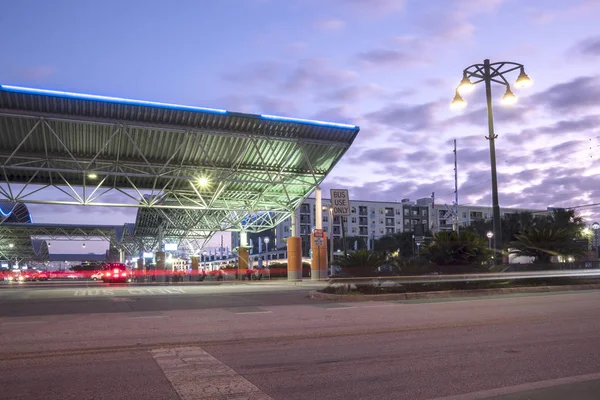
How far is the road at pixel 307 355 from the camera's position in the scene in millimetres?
6109

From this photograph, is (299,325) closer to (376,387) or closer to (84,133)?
→ (376,387)

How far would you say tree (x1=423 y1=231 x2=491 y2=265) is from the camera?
25.0 m

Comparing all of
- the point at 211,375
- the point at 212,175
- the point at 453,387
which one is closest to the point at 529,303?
the point at 453,387

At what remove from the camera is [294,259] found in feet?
133

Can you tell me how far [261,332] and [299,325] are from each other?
1.33 metres

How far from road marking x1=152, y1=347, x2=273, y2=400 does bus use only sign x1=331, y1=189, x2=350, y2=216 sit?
14.9 meters

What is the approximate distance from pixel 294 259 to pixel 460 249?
1737 cm

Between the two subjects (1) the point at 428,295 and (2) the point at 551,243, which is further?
(2) the point at 551,243

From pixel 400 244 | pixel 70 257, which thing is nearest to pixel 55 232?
pixel 400 244

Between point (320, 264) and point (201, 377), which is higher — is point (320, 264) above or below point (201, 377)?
above

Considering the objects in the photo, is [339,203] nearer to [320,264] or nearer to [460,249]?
[460,249]

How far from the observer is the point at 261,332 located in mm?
10586

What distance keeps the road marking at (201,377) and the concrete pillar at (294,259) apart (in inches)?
1247

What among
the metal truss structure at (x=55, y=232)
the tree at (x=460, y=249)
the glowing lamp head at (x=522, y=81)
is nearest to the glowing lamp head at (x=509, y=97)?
the glowing lamp head at (x=522, y=81)
